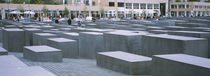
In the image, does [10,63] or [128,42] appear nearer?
[10,63]

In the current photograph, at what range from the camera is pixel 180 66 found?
646 centimetres

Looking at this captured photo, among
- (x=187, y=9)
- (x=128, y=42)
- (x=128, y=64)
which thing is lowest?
(x=128, y=64)

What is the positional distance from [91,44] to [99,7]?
2354 inches

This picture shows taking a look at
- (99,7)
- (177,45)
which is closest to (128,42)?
(177,45)

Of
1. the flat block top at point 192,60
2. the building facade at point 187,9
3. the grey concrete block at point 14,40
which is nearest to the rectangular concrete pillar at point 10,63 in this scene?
the flat block top at point 192,60

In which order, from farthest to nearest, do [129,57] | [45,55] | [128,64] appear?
[45,55], [129,57], [128,64]

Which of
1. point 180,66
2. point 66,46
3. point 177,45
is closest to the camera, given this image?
point 180,66

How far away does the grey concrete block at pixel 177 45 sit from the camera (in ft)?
28.9

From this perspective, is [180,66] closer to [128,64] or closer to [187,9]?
[128,64]

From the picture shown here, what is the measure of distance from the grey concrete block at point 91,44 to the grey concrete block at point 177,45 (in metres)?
3.47

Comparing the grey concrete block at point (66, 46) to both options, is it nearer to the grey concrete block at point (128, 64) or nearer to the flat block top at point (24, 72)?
the grey concrete block at point (128, 64)

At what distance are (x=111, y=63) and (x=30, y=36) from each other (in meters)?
8.36

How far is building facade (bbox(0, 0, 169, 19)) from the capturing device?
5974 centimetres

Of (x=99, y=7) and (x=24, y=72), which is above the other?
(x=99, y=7)
